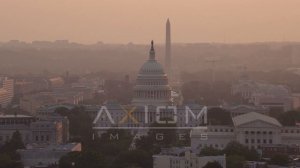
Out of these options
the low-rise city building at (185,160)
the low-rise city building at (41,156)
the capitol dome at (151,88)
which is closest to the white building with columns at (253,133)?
the low-rise city building at (41,156)

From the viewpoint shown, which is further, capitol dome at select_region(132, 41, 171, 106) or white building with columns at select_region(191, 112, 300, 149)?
capitol dome at select_region(132, 41, 171, 106)

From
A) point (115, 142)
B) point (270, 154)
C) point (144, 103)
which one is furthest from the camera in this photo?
point (144, 103)

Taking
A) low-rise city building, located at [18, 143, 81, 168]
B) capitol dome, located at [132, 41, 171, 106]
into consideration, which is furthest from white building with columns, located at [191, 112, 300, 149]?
capitol dome, located at [132, 41, 171, 106]

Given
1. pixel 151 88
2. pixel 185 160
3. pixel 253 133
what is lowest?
pixel 253 133

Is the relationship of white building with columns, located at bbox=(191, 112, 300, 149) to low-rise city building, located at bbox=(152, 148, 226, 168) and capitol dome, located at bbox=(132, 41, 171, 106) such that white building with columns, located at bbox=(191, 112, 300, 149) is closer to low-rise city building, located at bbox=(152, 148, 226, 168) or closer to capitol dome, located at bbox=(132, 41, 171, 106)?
low-rise city building, located at bbox=(152, 148, 226, 168)

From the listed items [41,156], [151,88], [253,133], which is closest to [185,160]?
[41,156]

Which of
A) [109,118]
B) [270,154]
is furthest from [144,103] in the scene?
[270,154]

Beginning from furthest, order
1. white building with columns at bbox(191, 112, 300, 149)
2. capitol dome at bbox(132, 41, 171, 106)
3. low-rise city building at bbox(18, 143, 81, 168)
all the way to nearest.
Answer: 1. capitol dome at bbox(132, 41, 171, 106)
2. white building with columns at bbox(191, 112, 300, 149)
3. low-rise city building at bbox(18, 143, 81, 168)

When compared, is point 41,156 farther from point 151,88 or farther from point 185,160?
point 151,88

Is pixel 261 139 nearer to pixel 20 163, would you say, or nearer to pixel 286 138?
pixel 286 138
